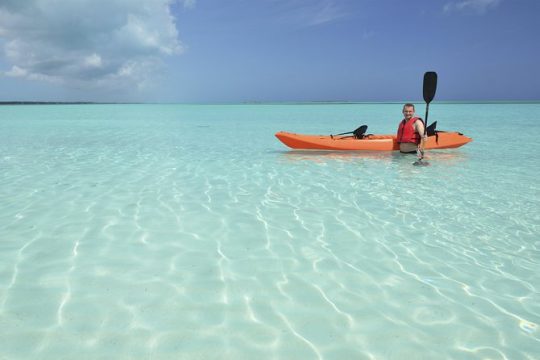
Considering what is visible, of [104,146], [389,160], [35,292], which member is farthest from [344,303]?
[104,146]

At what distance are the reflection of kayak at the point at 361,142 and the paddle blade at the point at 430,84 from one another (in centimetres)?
106

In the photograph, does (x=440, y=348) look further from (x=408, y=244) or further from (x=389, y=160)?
(x=389, y=160)

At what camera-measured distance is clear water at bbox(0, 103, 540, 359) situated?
264 centimetres

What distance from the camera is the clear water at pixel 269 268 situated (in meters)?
2.64

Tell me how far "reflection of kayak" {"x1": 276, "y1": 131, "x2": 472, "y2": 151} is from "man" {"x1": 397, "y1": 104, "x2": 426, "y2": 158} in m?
0.43

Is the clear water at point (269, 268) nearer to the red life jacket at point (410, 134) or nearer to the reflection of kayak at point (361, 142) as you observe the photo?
the red life jacket at point (410, 134)

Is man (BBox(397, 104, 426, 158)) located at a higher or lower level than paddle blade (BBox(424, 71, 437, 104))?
lower

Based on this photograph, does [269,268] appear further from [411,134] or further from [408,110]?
[411,134]

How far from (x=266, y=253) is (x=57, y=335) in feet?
6.53

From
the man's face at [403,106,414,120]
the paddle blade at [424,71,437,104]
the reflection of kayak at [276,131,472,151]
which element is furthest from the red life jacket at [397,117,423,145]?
the paddle blade at [424,71,437,104]

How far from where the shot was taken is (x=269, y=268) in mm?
3738

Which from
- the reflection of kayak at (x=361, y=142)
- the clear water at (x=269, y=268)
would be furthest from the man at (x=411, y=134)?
the clear water at (x=269, y=268)

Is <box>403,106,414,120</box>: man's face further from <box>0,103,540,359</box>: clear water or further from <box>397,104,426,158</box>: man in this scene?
<box>0,103,540,359</box>: clear water

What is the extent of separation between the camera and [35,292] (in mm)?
3236
